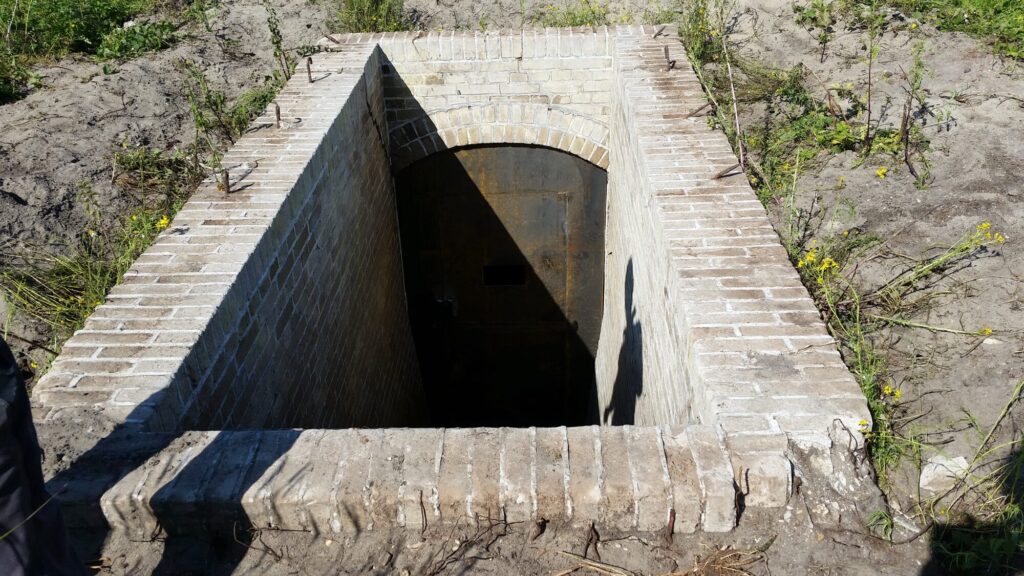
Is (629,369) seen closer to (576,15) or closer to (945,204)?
(945,204)

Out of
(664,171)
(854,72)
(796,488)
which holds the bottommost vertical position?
(796,488)

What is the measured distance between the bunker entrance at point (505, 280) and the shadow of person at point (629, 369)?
1406 millimetres

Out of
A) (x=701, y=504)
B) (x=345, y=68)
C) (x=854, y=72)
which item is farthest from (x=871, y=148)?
(x=345, y=68)

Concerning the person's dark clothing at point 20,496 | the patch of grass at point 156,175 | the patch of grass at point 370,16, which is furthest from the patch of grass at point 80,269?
the patch of grass at point 370,16

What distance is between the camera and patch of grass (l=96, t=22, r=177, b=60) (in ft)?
20.8

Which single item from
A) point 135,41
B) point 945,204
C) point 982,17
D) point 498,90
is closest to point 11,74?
point 135,41

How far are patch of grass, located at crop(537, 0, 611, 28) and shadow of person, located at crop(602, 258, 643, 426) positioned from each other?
2.71 meters

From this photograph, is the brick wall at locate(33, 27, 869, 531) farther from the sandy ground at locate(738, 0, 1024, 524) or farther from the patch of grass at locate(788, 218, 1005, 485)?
the sandy ground at locate(738, 0, 1024, 524)

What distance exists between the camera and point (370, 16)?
646 centimetres

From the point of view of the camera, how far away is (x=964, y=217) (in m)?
3.73

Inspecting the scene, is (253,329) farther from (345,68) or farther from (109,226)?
(345,68)

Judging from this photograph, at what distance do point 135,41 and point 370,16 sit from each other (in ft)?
7.11

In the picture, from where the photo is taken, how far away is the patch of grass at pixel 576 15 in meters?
6.51

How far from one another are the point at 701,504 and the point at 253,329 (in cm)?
213
